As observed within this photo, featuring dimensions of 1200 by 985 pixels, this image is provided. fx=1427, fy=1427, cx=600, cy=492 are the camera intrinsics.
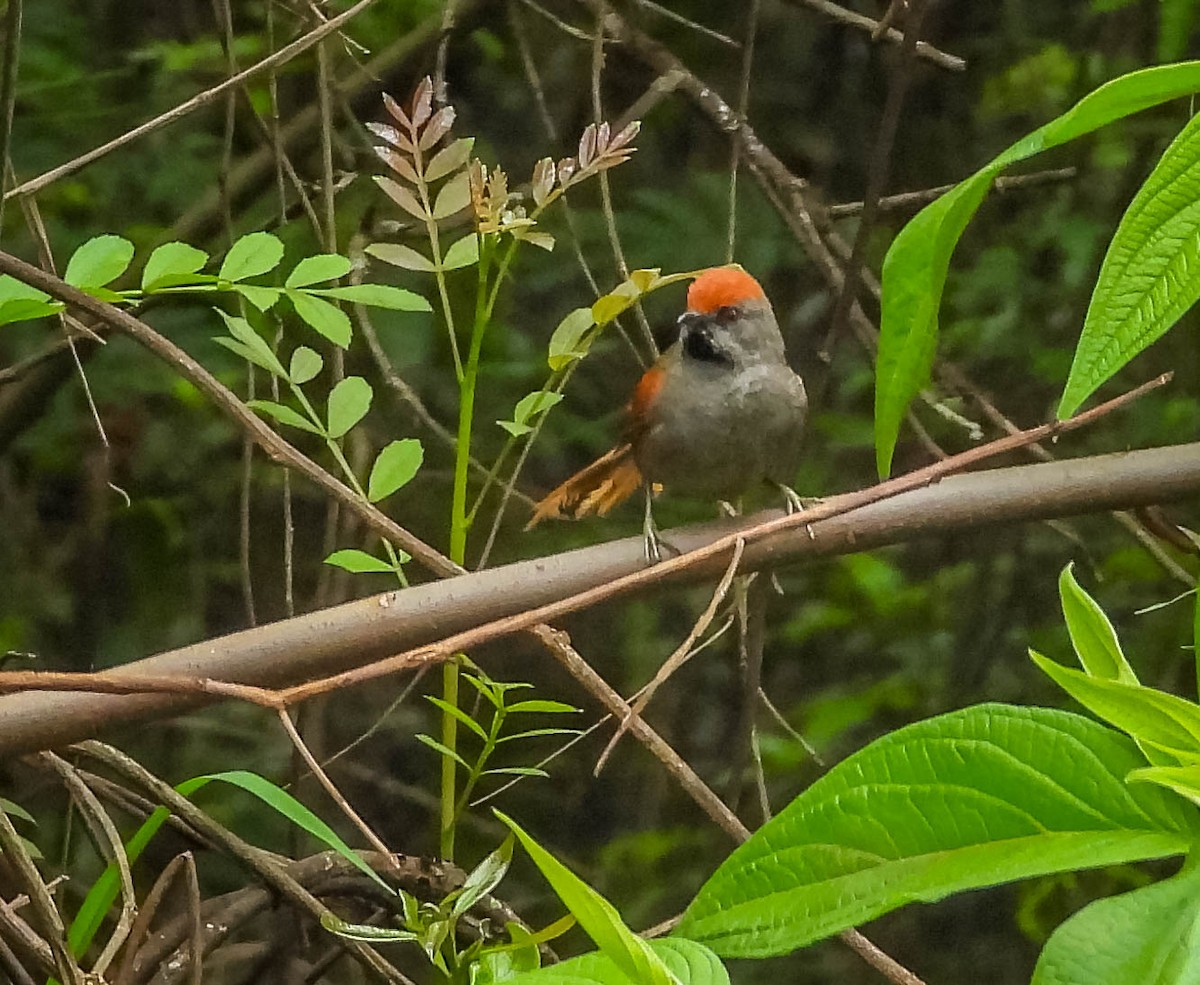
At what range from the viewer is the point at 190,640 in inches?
73.8

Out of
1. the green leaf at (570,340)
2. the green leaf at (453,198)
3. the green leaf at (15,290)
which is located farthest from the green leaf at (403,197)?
the green leaf at (15,290)

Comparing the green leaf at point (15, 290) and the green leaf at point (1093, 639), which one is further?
the green leaf at point (15, 290)

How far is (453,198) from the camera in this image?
87cm

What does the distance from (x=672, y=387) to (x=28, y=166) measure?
31.8 inches

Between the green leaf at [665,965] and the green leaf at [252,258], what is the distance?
57 centimetres

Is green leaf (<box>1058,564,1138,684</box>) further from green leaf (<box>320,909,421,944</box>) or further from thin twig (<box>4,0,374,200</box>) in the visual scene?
thin twig (<box>4,0,374,200</box>)

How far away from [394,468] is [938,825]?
0.54 meters

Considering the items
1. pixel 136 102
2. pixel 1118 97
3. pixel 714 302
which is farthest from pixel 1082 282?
pixel 1118 97

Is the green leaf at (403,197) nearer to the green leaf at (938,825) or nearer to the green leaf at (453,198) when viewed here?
the green leaf at (453,198)

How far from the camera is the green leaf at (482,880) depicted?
776 millimetres

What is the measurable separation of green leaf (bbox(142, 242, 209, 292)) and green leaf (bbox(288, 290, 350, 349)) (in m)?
0.06

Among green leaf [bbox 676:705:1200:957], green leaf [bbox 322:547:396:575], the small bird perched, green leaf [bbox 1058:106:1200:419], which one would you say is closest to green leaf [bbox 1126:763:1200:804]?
green leaf [bbox 676:705:1200:957]

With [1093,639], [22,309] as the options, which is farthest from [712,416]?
[1093,639]

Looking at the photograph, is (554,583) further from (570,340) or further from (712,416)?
(712,416)
